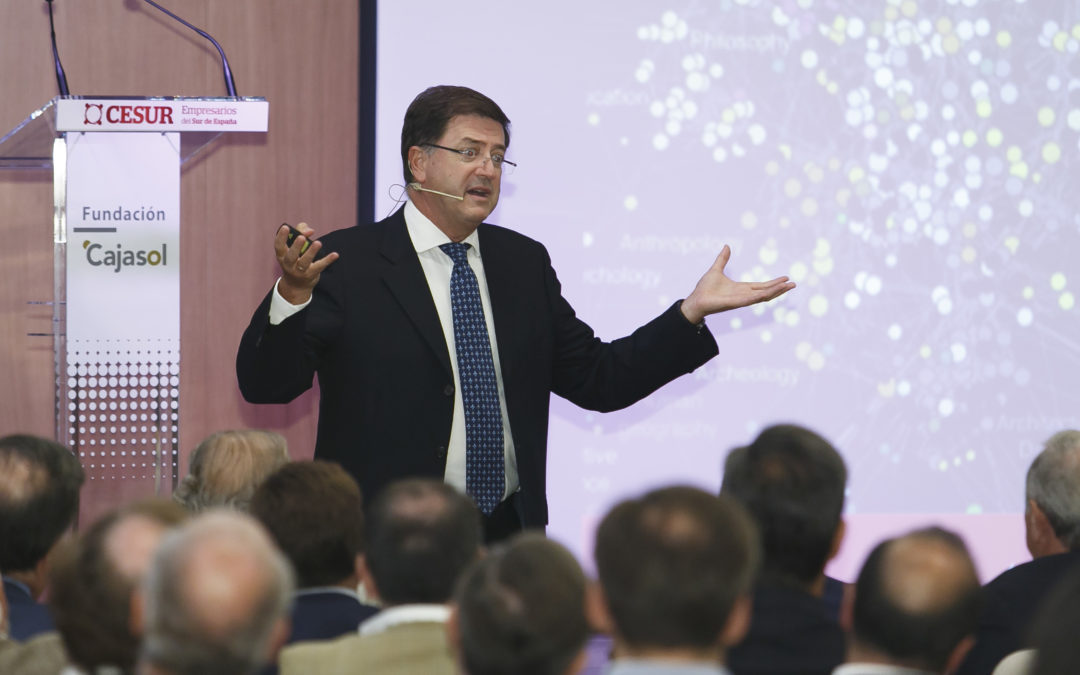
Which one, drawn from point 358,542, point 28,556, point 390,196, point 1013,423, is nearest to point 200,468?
point 28,556

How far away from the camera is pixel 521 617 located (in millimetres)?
1311

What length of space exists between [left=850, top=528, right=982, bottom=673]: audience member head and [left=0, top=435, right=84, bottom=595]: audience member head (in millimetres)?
1340

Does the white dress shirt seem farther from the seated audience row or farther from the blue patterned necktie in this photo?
the seated audience row

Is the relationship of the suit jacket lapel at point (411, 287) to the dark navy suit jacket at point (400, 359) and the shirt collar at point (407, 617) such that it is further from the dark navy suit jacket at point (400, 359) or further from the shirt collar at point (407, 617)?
the shirt collar at point (407, 617)

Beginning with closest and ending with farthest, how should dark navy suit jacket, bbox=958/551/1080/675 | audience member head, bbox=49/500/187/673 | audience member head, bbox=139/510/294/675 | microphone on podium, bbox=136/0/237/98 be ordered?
audience member head, bbox=139/510/294/675
audience member head, bbox=49/500/187/673
dark navy suit jacket, bbox=958/551/1080/675
microphone on podium, bbox=136/0/237/98

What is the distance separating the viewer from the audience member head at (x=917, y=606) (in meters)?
1.45

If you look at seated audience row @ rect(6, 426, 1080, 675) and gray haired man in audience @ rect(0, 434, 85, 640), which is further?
gray haired man in audience @ rect(0, 434, 85, 640)

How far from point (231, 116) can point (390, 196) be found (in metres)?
0.58

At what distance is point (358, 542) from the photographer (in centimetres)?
196

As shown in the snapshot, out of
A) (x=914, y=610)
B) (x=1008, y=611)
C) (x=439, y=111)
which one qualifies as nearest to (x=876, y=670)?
(x=914, y=610)

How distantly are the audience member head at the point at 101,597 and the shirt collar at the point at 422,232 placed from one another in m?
1.61

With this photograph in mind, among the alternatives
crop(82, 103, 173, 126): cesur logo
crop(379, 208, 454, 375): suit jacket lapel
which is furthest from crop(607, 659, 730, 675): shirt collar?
crop(82, 103, 173, 126): cesur logo

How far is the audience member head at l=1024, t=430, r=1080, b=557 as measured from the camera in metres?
2.29

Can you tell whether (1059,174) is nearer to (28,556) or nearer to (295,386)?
(295,386)
